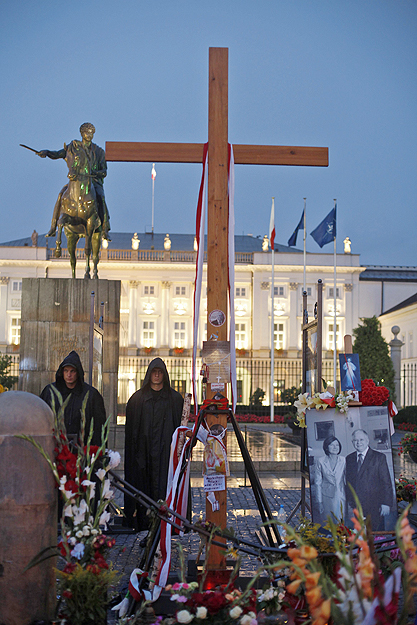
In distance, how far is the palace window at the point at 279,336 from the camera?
52344mm

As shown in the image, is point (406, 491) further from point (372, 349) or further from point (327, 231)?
point (372, 349)

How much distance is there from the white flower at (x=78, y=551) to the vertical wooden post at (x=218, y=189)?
157cm

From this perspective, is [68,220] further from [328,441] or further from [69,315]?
[328,441]

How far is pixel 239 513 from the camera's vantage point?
288 inches

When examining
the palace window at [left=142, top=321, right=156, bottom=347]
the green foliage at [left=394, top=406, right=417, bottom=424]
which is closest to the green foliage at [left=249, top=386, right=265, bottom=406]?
the green foliage at [left=394, top=406, right=417, bottom=424]

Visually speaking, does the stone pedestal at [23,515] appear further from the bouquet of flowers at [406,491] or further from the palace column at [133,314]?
the palace column at [133,314]

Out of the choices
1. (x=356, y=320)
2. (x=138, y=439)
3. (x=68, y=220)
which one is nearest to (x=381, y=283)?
(x=356, y=320)

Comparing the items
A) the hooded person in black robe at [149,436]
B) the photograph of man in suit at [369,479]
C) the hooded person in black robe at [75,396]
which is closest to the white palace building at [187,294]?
the hooded person in black robe at [149,436]

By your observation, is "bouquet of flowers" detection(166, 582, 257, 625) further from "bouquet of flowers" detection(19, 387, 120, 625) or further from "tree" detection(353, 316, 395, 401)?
"tree" detection(353, 316, 395, 401)

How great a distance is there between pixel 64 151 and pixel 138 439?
5696 millimetres

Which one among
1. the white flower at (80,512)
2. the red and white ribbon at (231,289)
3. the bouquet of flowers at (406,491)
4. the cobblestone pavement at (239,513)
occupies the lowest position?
the cobblestone pavement at (239,513)

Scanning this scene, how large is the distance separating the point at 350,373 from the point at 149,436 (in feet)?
7.07

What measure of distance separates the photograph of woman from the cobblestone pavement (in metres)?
0.71

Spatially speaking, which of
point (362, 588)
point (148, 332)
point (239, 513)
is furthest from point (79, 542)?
point (148, 332)
